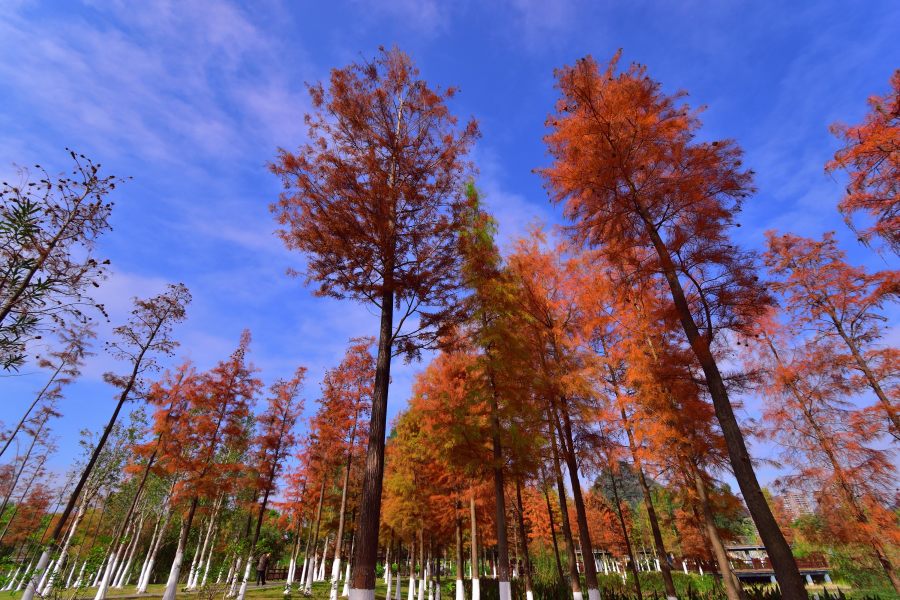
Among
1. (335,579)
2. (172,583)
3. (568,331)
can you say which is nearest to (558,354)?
(568,331)

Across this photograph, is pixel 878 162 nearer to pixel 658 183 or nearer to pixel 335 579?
pixel 658 183

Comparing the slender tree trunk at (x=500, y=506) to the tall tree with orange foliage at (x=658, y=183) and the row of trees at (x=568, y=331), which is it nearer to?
the row of trees at (x=568, y=331)

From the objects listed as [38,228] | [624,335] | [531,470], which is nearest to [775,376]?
[624,335]

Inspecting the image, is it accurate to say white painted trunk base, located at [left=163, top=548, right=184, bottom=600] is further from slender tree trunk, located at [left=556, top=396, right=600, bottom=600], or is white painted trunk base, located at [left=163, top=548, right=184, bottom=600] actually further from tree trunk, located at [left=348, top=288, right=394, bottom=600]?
slender tree trunk, located at [left=556, top=396, right=600, bottom=600]

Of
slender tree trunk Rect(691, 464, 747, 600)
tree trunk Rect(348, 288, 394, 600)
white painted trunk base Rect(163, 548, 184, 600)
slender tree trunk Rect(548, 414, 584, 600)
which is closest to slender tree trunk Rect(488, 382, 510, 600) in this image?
slender tree trunk Rect(548, 414, 584, 600)

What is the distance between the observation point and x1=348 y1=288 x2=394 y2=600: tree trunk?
18.6 feet

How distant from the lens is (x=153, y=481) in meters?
24.8

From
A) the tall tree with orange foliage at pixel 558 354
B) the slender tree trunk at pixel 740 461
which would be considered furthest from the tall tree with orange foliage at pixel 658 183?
the tall tree with orange foliage at pixel 558 354

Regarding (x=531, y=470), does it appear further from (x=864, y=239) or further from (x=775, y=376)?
(x=775, y=376)

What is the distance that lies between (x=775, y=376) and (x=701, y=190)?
509 inches

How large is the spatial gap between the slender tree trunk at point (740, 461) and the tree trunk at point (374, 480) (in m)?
6.28

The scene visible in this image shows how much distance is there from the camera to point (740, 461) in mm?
6395

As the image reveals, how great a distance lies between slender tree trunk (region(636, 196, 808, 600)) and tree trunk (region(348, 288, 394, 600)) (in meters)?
6.28

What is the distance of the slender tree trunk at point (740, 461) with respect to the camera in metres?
5.58
